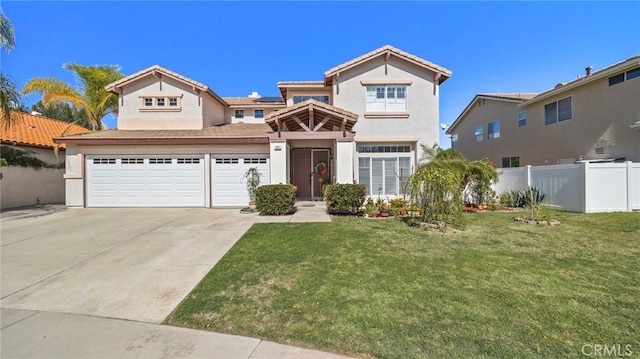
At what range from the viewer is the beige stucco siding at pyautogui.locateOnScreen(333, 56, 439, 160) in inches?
582

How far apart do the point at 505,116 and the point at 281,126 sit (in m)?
17.0

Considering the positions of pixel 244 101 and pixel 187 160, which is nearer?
pixel 187 160

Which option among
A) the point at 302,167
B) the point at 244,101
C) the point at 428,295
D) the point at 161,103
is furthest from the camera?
the point at 244,101

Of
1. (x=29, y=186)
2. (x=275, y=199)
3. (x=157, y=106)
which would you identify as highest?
(x=157, y=106)

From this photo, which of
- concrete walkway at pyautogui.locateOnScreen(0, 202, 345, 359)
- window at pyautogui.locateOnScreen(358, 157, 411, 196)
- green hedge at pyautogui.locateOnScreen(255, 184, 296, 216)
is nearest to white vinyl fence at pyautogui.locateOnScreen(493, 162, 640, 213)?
window at pyautogui.locateOnScreen(358, 157, 411, 196)

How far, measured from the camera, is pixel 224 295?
Result: 13.6ft

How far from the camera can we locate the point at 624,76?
1252cm

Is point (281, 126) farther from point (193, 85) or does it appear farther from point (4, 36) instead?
point (4, 36)

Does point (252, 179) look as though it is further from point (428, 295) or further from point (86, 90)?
point (86, 90)

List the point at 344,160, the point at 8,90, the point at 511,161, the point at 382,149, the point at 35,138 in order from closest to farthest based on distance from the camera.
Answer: the point at 8,90
the point at 344,160
the point at 382,149
the point at 35,138
the point at 511,161

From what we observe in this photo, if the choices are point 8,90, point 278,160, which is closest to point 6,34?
point 8,90

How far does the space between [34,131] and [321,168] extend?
18.4 meters

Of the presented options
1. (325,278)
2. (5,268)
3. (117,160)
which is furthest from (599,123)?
(117,160)

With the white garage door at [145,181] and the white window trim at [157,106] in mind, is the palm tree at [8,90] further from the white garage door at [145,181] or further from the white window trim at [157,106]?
the white window trim at [157,106]
